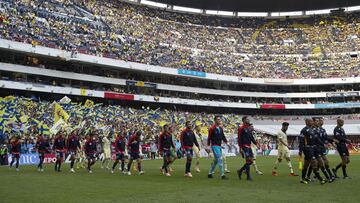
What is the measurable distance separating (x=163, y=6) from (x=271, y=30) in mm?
22081

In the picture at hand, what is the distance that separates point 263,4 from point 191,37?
18.2 meters

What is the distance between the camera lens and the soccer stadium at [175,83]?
2419cm

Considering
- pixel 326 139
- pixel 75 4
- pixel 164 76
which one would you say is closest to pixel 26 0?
pixel 75 4

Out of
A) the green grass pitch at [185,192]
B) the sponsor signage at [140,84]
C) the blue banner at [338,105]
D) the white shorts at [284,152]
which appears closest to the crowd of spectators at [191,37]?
the sponsor signage at [140,84]

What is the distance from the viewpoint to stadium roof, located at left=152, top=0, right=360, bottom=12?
83188 millimetres

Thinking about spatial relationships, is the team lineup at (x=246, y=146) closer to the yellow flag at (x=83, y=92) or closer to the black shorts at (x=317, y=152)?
the black shorts at (x=317, y=152)

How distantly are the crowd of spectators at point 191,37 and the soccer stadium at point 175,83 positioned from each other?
0.20 metres

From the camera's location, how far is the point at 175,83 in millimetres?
68188

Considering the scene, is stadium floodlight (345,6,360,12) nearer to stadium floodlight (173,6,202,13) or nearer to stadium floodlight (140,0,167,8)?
stadium floodlight (173,6,202,13)

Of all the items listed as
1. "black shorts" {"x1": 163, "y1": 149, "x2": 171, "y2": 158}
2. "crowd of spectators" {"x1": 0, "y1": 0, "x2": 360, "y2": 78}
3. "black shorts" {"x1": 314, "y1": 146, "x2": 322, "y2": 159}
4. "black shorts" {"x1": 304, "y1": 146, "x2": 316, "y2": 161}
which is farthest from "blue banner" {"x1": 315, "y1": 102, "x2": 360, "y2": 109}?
"black shorts" {"x1": 304, "y1": 146, "x2": 316, "y2": 161}

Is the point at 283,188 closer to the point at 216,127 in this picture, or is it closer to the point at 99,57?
the point at 216,127

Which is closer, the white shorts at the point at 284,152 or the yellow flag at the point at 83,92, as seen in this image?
the white shorts at the point at 284,152

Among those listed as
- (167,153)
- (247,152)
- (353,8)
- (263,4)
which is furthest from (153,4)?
(247,152)

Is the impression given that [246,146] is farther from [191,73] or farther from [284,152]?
[191,73]
